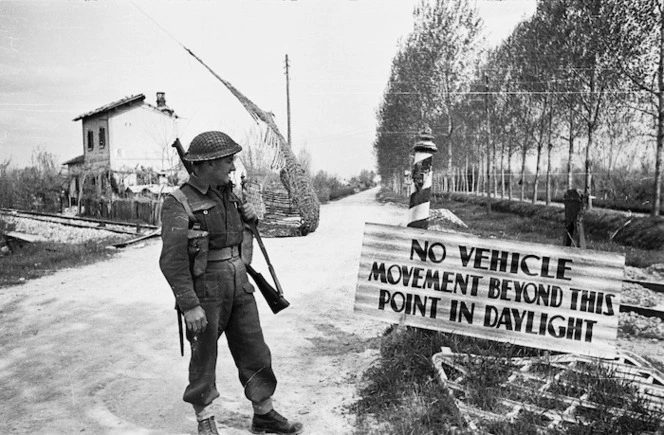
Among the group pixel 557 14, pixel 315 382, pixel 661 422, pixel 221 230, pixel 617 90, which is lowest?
pixel 315 382

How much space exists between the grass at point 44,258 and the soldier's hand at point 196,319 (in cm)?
680

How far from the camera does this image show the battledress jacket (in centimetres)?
295

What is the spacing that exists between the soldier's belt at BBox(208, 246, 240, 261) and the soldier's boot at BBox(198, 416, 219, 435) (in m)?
1.01

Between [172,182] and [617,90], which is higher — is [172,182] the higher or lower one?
the lower one

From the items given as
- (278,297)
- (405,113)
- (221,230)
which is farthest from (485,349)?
(405,113)

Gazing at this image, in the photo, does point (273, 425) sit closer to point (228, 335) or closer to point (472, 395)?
point (228, 335)

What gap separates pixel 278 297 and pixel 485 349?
1.81 m

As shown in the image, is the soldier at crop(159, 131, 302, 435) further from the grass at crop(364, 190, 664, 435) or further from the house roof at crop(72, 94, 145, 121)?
the house roof at crop(72, 94, 145, 121)

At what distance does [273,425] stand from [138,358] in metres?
2.02

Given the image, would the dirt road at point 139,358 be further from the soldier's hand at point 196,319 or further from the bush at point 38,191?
the bush at point 38,191

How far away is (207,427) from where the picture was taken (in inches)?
122

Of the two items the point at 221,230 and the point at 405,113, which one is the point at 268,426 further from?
the point at 405,113

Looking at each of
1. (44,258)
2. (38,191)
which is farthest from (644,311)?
(38,191)

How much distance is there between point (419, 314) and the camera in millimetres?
4332
